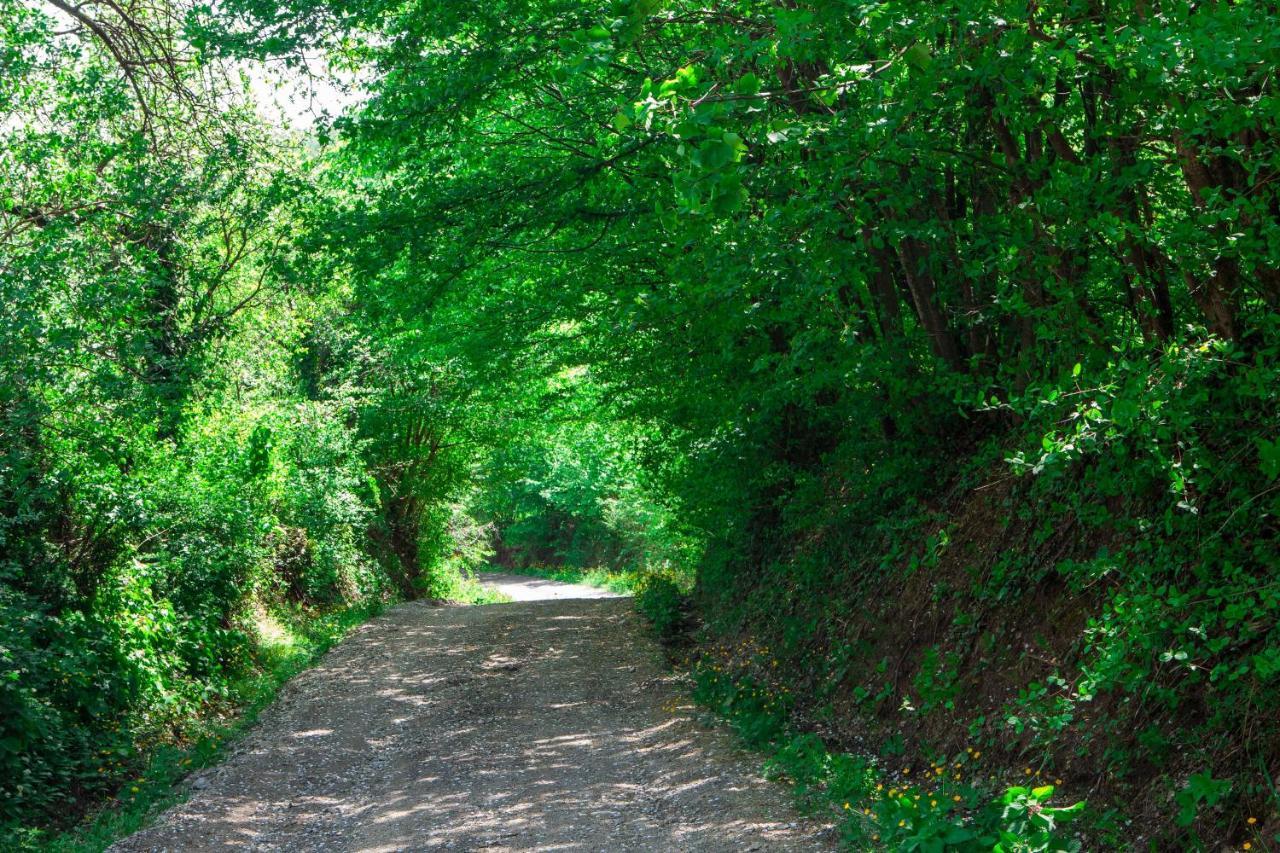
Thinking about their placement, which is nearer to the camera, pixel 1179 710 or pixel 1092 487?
pixel 1179 710

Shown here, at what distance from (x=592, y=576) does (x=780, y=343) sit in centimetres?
3120

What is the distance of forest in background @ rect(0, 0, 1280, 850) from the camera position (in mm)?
5199

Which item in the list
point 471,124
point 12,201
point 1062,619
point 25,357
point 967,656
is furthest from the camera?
point 471,124

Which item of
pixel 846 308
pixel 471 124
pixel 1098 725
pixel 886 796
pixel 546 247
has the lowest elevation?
pixel 886 796

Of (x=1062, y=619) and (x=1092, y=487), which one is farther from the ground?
(x=1092, y=487)

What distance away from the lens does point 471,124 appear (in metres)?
11.4

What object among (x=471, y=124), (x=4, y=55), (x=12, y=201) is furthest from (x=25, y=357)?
(x=471, y=124)

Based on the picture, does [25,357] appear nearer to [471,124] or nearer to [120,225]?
[120,225]

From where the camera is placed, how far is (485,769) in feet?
30.0

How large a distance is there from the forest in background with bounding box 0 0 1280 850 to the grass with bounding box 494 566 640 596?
16.9 metres

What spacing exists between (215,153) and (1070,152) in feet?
29.8

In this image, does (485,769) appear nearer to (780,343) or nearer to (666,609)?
(780,343)

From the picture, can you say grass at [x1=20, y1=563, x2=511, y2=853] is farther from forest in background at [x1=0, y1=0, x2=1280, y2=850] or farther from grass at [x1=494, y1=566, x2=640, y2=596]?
grass at [x1=494, y1=566, x2=640, y2=596]

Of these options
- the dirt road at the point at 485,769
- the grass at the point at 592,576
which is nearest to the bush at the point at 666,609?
the dirt road at the point at 485,769
